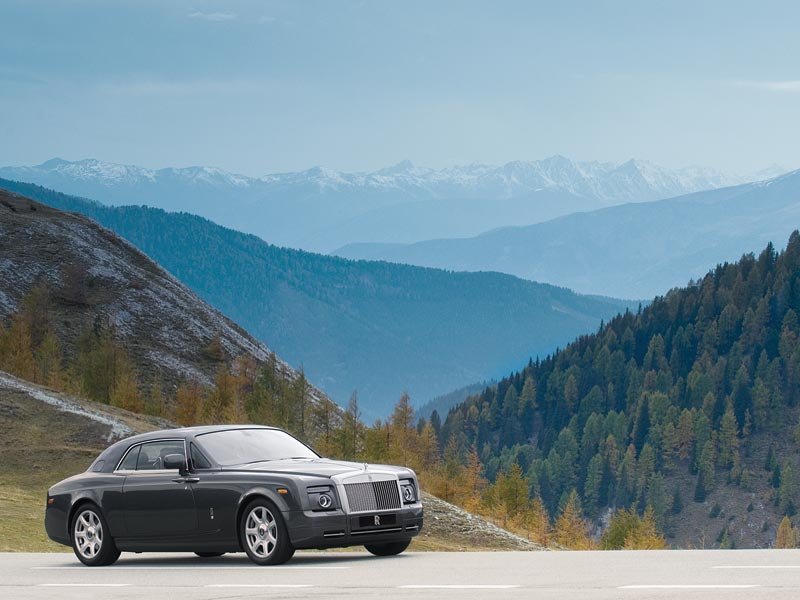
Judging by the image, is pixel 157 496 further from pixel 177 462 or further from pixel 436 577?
pixel 436 577

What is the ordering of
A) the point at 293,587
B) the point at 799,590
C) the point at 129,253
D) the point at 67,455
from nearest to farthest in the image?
the point at 799,590 < the point at 293,587 < the point at 67,455 < the point at 129,253

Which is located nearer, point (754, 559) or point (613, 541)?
point (754, 559)

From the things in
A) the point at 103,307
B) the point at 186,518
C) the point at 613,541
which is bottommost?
the point at 613,541

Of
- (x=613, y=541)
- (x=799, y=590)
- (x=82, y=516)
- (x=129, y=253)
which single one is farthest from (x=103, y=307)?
(x=799, y=590)

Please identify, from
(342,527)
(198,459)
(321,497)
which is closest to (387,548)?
(342,527)

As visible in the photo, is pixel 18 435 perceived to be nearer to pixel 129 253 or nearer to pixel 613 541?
pixel 129 253

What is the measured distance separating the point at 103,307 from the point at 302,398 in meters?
29.8

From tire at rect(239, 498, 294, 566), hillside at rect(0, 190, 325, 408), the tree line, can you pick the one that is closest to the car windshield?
tire at rect(239, 498, 294, 566)

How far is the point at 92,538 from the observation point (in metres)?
24.2

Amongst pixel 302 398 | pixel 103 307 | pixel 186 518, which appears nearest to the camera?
pixel 186 518

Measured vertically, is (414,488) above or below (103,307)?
below

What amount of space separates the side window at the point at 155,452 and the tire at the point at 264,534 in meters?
2.17

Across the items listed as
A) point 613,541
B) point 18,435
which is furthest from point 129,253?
point 18,435

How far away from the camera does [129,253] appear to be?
531ft
